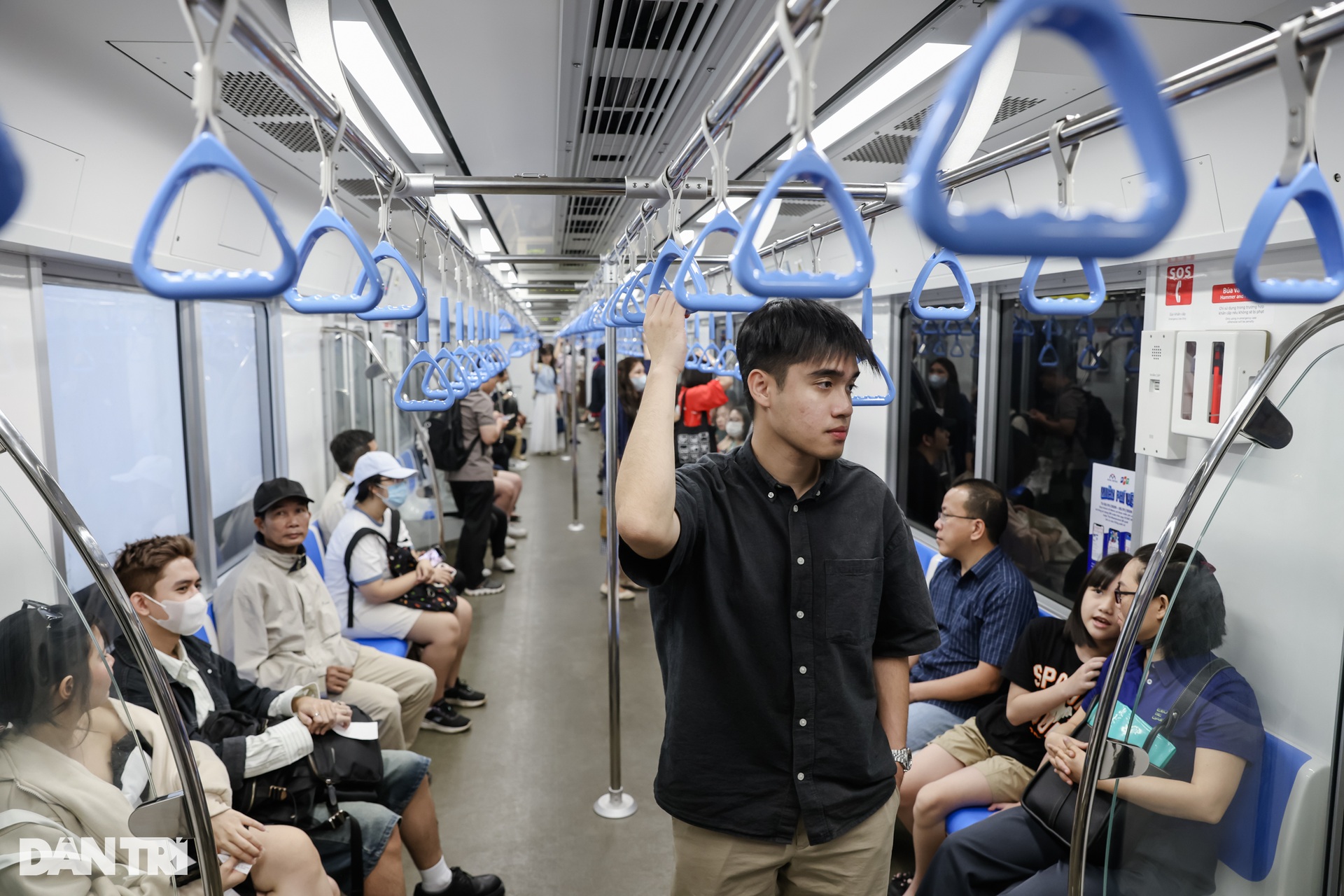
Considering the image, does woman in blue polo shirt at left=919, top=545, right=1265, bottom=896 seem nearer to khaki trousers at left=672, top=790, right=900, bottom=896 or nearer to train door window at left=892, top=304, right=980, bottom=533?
khaki trousers at left=672, top=790, right=900, bottom=896

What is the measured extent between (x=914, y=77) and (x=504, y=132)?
1825 millimetres

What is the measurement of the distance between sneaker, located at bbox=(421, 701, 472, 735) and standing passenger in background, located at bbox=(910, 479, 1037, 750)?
8.05 ft

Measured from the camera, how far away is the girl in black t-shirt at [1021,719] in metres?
2.86

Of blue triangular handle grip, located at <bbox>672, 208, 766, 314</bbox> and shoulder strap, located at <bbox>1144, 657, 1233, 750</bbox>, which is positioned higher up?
blue triangular handle grip, located at <bbox>672, 208, 766, 314</bbox>

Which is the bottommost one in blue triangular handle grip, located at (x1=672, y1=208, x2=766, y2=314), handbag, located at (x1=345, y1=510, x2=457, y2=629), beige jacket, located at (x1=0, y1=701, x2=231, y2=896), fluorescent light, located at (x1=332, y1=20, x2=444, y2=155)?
handbag, located at (x1=345, y1=510, x2=457, y2=629)

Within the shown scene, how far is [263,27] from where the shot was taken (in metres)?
1.17

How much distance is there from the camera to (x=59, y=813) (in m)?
1.58

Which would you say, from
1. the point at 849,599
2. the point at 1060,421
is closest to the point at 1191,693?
the point at 849,599

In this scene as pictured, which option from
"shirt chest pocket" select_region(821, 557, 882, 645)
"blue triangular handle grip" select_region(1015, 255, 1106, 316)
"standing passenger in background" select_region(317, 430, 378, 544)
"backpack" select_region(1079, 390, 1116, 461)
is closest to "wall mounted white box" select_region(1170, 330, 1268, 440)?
"backpack" select_region(1079, 390, 1116, 461)

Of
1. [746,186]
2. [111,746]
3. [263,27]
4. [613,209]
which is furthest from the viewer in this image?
[613,209]

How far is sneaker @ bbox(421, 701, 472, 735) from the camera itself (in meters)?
4.61

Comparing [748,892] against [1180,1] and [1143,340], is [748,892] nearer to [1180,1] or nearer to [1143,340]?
[1180,1]

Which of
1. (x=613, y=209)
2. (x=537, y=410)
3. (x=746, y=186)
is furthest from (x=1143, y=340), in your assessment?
(x=537, y=410)

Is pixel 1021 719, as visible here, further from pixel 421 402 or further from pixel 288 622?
pixel 288 622
